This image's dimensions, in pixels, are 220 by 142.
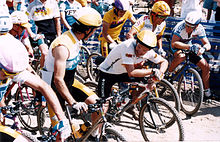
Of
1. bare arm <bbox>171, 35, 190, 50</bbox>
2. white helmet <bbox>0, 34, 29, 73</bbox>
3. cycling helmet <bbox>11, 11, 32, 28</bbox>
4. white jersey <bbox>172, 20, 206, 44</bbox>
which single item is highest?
cycling helmet <bbox>11, 11, 32, 28</bbox>

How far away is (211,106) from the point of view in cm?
662

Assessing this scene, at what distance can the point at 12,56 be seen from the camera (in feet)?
9.01

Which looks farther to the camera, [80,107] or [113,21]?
[113,21]

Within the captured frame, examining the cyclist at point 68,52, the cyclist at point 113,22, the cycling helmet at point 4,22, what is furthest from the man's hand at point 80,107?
the cyclist at point 113,22

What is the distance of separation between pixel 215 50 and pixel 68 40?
15.2 ft

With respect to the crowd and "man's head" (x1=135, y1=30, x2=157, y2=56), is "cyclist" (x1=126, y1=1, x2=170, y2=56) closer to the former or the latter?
the crowd

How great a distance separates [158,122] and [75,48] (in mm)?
2154

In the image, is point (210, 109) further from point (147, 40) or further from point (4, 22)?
point (4, 22)

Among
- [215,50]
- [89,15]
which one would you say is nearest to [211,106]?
[215,50]

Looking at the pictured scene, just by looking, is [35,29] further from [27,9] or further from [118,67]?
[118,67]

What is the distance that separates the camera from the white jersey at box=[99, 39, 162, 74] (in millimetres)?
4586

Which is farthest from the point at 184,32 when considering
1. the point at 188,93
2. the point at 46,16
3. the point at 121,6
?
the point at 46,16

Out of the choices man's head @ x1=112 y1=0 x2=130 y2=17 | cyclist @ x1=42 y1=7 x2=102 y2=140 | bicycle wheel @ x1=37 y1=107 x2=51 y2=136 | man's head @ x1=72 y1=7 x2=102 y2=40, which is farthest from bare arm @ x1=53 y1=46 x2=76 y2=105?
man's head @ x1=112 y1=0 x2=130 y2=17

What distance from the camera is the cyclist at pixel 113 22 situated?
6273mm
